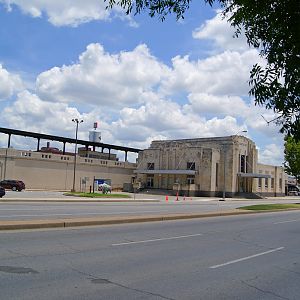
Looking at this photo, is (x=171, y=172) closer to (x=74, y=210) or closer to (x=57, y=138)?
(x=57, y=138)

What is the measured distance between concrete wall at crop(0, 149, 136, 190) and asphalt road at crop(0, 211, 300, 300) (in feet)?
163

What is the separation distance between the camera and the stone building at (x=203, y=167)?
76750 millimetres

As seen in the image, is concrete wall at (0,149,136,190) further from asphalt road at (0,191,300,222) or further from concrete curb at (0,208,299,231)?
concrete curb at (0,208,299,231)

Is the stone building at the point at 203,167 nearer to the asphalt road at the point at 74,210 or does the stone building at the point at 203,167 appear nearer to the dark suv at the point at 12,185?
the dark suv at the point at 12,185

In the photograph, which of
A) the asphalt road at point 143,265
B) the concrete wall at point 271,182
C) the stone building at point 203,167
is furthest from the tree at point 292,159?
the asphalt road at point 143,265

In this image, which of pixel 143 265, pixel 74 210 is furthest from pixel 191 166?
pixel 143 265

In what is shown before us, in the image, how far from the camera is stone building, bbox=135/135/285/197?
76.8 meters

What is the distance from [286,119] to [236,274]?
5.07m

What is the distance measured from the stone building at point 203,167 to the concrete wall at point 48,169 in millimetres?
8308

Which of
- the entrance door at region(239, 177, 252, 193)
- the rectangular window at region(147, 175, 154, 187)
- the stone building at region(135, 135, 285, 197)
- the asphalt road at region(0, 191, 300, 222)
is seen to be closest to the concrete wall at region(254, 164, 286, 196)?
the stone building at region(135, 135, 285, 197)

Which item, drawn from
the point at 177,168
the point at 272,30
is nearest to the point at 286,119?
the point at 272,30

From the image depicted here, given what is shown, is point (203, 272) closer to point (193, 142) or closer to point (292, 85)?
point (292, 85)

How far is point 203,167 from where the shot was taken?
76.8 m

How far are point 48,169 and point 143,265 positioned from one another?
195 feet
